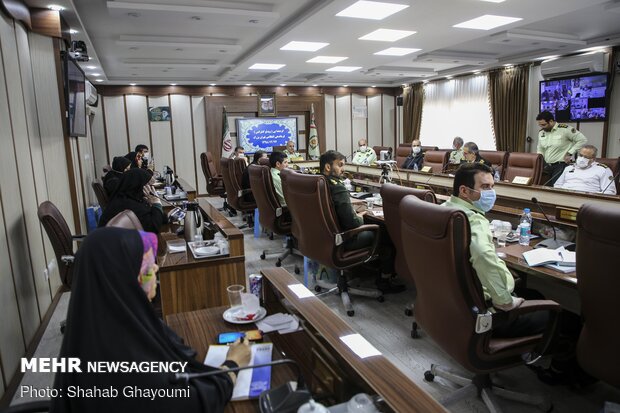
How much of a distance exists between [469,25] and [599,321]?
13.4 ft

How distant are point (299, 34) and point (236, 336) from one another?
4318 millimetres

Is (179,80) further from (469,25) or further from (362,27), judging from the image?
(469,25)

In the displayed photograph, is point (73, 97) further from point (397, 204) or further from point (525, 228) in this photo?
point (525, 228)

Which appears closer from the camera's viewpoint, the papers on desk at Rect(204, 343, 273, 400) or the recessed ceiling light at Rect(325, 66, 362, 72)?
the papers on desk at Rect(204, 343, 273, 400)

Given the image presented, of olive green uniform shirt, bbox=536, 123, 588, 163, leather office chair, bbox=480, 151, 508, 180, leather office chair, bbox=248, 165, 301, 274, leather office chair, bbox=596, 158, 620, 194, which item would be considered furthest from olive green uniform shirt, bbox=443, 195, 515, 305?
olive green uniform shirt, bbox=536, 123, 588, 163

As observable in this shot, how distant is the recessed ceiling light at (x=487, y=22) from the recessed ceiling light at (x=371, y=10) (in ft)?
3.37

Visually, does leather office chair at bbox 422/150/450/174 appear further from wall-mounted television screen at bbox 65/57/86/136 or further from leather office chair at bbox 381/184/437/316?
wall-mounted television screen at bbox 65/57/86/136

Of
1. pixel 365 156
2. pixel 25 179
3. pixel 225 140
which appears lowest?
pixel 365 156

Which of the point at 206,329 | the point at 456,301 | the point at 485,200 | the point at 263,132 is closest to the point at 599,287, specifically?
the point at 456,301

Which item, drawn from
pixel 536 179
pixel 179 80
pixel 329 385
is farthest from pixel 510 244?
pixel 179 80

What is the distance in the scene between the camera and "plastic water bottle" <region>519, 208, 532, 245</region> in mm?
2582

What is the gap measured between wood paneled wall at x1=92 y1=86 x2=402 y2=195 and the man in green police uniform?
572cm

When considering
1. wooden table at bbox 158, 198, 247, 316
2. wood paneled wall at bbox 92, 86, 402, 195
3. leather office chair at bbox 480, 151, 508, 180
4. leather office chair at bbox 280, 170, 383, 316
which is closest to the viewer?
wooden table at bbox 158, 198, 247, 316

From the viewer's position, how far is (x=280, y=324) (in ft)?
5.17
